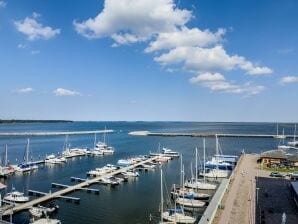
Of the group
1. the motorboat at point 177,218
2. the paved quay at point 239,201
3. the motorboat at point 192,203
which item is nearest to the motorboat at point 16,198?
the motorboat at point 177,218

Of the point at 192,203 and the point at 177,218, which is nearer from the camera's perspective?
the point at 177,218

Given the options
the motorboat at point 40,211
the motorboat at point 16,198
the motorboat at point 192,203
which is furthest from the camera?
the motorboat at point 16,198

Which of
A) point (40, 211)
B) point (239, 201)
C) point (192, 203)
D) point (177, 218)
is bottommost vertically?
point (40, 211)

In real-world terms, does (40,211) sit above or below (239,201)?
below

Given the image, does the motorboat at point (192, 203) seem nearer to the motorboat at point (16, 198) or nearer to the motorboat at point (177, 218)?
the motorboat at point (177, 218)

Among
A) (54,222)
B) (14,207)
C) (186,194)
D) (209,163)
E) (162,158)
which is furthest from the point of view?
(162,158)

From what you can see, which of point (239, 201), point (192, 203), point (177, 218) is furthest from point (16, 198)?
point (239, 201)

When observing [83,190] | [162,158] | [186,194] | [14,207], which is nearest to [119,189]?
[83,190]

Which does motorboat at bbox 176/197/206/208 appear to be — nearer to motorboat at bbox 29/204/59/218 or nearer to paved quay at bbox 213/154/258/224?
paved quay at bbox 213/154/258/224

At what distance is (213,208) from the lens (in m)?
36.4

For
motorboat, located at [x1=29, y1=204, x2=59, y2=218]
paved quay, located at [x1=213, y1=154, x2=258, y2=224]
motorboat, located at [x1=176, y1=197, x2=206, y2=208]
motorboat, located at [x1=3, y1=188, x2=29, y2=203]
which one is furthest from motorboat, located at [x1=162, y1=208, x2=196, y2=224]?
motorboat, located at [x1=3, y1=188, x2=29, y2=203]

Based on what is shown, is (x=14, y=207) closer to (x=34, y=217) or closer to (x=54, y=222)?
(x=34, y=217)

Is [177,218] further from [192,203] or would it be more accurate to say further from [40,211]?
[40,211]

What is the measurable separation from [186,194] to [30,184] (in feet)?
96.1
